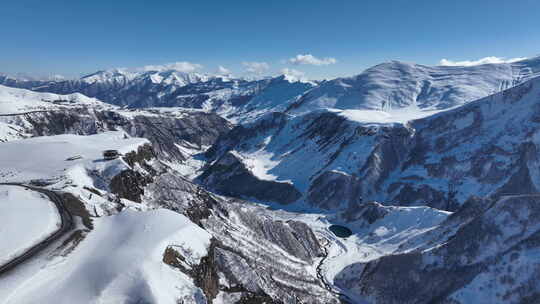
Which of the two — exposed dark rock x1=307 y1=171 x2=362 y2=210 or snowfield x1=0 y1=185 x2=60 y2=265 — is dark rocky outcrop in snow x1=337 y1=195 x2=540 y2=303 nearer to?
exposed dark rock x1=307 y1=171 x2=362 y2=210

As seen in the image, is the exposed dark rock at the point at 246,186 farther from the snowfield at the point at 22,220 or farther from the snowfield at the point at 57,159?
the snowfield at the point at 22,220

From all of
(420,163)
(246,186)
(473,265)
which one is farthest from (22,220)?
(420,163)

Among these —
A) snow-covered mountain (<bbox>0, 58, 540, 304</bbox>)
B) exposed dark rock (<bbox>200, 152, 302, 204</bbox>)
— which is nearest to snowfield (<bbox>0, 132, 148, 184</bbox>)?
snow-covered mountain (<bbox>0, 58, 540, 304</bbox>)

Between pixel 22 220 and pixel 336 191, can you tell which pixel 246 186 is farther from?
pixel 22 220

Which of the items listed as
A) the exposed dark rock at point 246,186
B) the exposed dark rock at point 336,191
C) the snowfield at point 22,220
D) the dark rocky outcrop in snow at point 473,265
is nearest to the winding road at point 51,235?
the snowfield at point 22,220

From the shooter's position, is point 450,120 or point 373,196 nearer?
point 373,196

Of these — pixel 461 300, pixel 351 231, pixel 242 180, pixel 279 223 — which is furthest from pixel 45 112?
pixel 461 300

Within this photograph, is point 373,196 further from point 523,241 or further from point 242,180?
point 523,241
